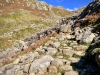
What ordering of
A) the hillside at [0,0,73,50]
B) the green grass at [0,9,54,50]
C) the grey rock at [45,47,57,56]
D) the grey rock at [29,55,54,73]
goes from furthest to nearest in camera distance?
the hillside at [0,0,73,50] < the green grass at [0,9,54,50] < the grey rock at [45,47,57,56] < the grey rock at [29,55,54,73]

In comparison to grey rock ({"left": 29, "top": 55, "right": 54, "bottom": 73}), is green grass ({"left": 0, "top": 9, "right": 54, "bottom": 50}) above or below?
above

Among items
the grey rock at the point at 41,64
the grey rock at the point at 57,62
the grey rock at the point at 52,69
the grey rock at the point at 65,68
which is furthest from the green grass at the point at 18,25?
the grey rock at the point at 65,68

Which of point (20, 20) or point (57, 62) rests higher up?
point (20, 20)

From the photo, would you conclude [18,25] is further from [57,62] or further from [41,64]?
[57,62]

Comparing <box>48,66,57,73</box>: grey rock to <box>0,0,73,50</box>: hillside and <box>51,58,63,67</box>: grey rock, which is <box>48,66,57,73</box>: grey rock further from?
<box>0,0,73,50</box>: hillside

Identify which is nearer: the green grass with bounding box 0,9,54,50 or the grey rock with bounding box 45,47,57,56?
the grey rock with bounding box 45,47,57,56

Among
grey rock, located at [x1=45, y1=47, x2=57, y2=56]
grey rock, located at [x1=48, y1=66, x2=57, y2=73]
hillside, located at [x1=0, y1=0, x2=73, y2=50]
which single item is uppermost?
hillside, located at [x1=0, y1=0, x2=73, y2=50]

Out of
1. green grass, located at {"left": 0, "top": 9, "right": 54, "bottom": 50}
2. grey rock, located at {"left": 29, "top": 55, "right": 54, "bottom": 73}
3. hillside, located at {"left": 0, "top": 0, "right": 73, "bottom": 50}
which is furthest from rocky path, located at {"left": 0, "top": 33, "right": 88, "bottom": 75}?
hillside, located at {"left": 0, "top": 0, "right": 73, "bottom": 50}

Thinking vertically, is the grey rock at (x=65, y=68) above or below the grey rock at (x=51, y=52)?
below

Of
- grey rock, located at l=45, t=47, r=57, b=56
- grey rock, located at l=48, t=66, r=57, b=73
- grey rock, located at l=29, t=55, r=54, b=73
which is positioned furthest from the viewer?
grey rock, located at l=45, t=47, r=57, b=56

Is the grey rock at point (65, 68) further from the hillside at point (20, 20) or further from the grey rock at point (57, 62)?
the hillside at point (20, 20)

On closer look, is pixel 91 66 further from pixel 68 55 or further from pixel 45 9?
pixel 45 9

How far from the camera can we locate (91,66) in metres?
11.8

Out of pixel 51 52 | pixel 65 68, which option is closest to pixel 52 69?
pixel 65 68
